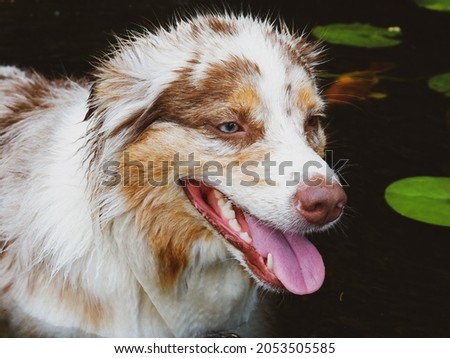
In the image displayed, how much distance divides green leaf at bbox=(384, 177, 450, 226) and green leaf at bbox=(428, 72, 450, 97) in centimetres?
151

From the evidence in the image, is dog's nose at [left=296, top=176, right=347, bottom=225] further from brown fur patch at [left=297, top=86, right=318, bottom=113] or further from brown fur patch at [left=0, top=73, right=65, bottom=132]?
brown fur patch at [left=0, top=73, right=65, bottom=132]

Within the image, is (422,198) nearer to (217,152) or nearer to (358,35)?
(217,152)

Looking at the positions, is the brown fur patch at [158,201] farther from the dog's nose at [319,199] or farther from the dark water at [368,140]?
the dark water at [368,140]

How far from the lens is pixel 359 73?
720 centimetres

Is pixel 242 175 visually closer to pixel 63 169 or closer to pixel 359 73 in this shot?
pixel 63 169

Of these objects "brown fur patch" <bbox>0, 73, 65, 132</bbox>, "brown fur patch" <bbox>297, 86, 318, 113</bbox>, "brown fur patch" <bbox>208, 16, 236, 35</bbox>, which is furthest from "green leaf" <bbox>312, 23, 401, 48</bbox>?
"brown fur patch" <bbox>297, 86, 318, 113</bbox>

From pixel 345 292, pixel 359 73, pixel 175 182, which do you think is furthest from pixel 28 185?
pixel 359 73

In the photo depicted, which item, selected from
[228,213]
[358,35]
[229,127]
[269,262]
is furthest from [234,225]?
[358,35]

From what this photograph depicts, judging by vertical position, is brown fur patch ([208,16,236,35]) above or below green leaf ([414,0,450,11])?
above

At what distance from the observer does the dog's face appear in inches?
143

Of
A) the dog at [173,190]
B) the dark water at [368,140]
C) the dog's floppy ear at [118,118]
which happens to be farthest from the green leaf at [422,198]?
the dog's floppy ear at [118,118]

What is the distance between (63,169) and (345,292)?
1880mm

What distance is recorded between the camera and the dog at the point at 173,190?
3727 millimetres

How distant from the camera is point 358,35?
7590mm
